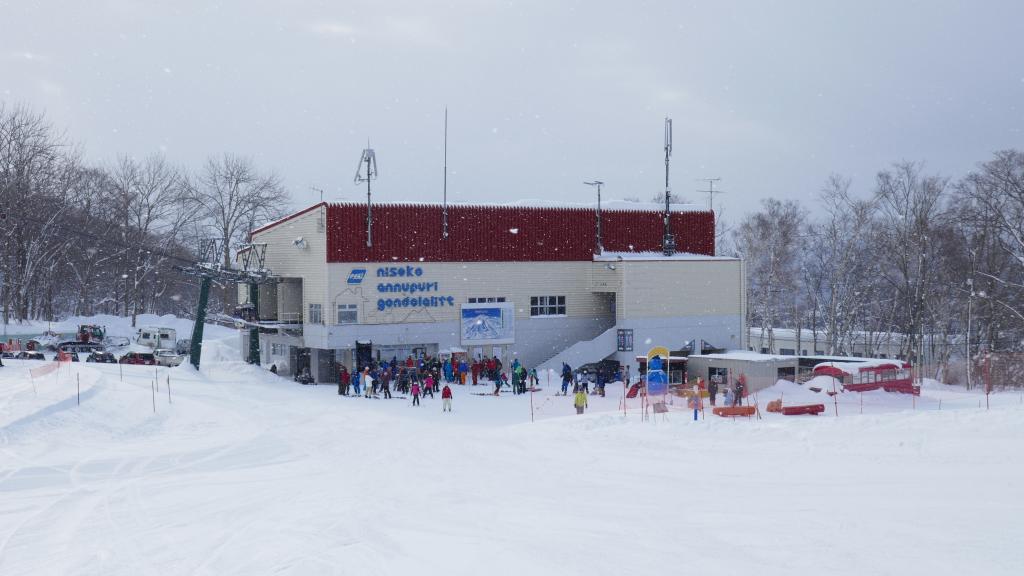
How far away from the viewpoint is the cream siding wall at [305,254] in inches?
1531

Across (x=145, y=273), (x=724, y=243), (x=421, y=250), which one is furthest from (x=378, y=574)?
(x=724, y=243)

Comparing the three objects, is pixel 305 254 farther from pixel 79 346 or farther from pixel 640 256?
pixel 640 256

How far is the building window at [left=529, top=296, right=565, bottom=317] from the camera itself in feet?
142

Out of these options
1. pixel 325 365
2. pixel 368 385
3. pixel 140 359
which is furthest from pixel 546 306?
pixel 140 359

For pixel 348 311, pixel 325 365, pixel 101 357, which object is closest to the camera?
pixel 348 311

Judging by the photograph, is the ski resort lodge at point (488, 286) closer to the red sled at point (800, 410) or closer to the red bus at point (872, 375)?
the red bus at point (872, 375)

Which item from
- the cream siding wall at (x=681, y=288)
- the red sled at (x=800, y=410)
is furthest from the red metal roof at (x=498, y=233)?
the red sled at (x=800, y=410)

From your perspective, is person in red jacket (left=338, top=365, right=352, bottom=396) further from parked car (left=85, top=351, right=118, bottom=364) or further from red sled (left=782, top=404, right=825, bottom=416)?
parked car (left=85, top=351, right=118, bottom=364)

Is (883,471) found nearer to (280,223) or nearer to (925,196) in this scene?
(280,223)

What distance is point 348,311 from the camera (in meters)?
38.8

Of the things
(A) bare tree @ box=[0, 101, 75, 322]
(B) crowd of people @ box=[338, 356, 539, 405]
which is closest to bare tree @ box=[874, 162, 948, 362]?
(B) crowd of people @ box=[338, 356, 539, 405]

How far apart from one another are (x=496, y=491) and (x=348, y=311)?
24984 mm

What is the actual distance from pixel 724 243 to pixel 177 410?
204ft

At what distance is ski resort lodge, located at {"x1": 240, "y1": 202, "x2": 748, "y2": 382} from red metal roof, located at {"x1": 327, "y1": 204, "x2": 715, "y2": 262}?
6cm
